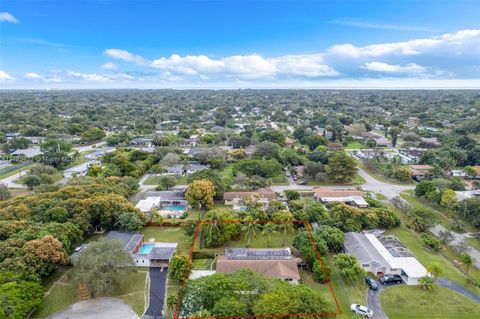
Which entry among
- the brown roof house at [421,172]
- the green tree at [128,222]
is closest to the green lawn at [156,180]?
the green tree at [128,222]

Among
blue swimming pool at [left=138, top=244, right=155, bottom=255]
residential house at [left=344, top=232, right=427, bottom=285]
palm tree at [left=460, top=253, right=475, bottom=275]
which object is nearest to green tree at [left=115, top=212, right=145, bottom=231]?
blue swimming pool at [left=138, top=244, right=155, bottom=255]

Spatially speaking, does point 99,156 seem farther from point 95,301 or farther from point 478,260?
point 478,260

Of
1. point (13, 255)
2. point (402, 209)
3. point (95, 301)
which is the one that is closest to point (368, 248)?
point (402, 209)

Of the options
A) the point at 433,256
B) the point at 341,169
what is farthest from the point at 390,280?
the point at 341,169

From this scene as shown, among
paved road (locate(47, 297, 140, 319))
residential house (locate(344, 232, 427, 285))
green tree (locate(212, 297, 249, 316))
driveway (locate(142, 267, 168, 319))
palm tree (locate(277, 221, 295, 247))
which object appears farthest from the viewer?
palm tree (locate(277, 221, 295, 247))

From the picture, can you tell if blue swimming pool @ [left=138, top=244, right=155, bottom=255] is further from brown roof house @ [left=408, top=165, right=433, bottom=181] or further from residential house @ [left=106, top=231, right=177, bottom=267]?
brown roof house @ [left=408, top=165, right=433, bottom=181]
